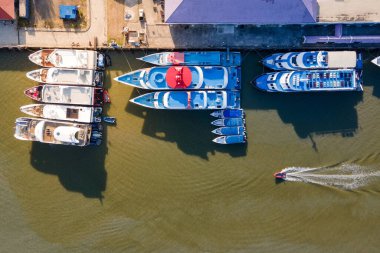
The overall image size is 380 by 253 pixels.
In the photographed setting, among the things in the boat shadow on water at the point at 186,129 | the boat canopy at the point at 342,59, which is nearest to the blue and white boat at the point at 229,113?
the boat shadow on water at the point at 186,129

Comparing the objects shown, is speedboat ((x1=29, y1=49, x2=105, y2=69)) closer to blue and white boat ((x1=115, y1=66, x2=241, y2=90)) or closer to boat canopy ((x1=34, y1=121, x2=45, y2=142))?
blue and white boat ((x1=115, y1=66, x2=241, y2=90))

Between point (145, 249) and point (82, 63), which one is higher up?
point (82, 63)

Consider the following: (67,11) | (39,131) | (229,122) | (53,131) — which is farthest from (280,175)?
(67,11)

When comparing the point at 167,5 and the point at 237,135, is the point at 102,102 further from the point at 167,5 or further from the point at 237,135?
the point at 237,135

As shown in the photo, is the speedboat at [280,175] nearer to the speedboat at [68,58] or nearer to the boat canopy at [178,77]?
the boat canopy at [178,77]

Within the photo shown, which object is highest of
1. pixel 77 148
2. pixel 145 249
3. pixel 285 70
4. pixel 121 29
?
pixel 121 29

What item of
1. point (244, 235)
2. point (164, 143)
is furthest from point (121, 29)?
point (244, 235)
